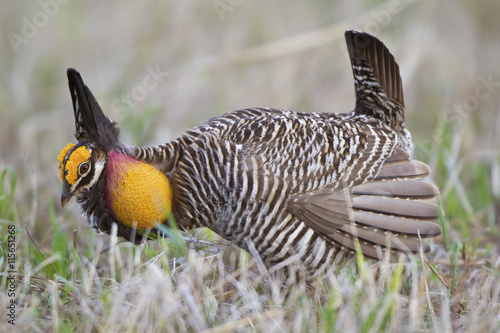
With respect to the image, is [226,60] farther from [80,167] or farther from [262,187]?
[80,167]

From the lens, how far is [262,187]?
3188 mm

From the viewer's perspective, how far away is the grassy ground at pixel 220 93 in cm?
332

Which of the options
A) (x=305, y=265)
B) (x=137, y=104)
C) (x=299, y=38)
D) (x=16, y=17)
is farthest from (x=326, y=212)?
(x=16, y=17)

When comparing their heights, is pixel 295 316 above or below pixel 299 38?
below

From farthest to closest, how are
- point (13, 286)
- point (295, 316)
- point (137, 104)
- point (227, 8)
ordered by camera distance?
1. point (227, 8)
2. point (137, 104)
3. point (13, 286)
4. point (295, 316)

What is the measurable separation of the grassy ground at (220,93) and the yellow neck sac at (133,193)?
162mm

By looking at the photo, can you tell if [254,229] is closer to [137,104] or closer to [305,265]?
[305,265]

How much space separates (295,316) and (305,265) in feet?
2.21

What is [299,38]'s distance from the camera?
5.83 meters
